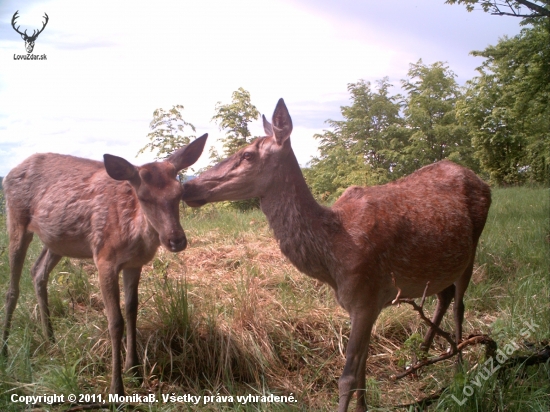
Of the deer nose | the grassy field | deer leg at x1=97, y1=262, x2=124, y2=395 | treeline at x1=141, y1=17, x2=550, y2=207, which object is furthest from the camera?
treeline at x1=141, y1=17, x2=550, y2=207

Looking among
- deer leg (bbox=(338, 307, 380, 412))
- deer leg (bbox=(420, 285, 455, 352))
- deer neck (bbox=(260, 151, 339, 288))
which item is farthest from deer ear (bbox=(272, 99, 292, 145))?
deer leg (bbox=(420, 285, 455, 352))

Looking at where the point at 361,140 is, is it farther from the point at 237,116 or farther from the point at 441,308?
the point at 441,308

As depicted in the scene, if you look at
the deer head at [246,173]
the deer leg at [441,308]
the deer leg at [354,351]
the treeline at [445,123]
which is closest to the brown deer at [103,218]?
the deer head at [246,173]

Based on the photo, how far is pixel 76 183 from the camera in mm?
4273

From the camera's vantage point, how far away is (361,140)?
39.1 feet

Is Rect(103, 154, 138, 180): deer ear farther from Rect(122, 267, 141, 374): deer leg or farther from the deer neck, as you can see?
the deer neck

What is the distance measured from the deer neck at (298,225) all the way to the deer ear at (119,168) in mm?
1078

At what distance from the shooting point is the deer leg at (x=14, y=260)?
13.9 feet

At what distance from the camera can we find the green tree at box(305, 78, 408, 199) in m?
9.79

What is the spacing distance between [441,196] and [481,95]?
13.4m

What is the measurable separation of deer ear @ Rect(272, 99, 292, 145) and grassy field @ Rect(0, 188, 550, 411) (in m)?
1.66

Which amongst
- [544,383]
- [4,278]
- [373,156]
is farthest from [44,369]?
[373,156]

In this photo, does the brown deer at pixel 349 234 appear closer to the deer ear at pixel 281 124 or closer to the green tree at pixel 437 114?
the deer ear at pixel 281 124

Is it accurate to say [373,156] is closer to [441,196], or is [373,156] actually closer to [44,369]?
[441,196]
